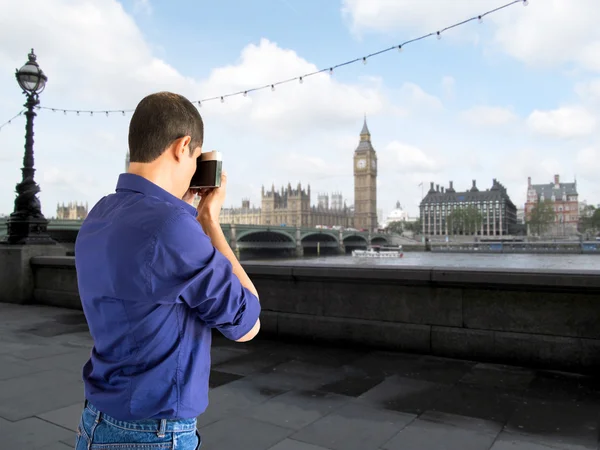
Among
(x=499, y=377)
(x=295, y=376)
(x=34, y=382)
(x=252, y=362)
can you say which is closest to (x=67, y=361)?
(x=34, y=382)

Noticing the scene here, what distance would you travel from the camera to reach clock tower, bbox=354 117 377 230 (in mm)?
142500

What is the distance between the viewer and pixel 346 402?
3.45 meters

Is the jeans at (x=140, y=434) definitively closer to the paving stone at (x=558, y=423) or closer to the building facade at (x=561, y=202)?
the paving stone at (x=558, y=423)

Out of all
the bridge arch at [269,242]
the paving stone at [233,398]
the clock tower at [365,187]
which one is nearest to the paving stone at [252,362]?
the paving stone at [233,398]

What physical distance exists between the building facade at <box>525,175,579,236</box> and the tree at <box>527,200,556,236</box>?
3.43 meters

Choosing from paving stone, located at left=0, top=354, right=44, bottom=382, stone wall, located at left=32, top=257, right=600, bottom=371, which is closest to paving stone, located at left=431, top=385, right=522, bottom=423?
stone wall, located at left=32, top=257, right=600, bottom=371

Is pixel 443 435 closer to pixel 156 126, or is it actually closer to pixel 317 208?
pixel 156 126

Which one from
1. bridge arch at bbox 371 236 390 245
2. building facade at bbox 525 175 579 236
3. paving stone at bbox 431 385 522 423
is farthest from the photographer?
building facade at bbox 525 175 579 236

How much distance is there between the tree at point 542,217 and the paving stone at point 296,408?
124283 millimetres

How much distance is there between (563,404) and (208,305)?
312 centimetres

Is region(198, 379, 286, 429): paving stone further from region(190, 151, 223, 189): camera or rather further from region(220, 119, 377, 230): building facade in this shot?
region(220, 119, 377, 230): building facade

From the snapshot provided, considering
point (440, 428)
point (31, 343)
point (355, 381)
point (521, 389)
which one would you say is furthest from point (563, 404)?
point (31, 343)

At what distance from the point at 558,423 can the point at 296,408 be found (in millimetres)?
1610

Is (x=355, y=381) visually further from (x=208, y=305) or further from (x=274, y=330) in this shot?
(x=208, y=305)
